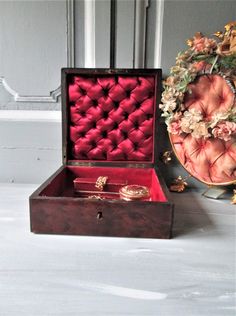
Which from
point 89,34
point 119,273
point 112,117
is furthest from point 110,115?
point 119,273

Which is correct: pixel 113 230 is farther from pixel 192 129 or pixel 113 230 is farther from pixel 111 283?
pixel 192 129

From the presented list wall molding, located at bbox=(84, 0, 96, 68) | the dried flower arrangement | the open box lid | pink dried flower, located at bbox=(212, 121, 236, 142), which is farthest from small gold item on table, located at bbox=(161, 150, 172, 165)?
wall molding, located at bbox=(84, 0, 96, 68)

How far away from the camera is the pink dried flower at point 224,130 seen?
105cm

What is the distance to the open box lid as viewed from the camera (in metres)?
1.26

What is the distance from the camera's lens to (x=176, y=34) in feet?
4.15

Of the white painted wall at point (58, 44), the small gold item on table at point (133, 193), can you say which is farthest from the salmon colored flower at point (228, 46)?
the small gold item on table at point (133, 193)

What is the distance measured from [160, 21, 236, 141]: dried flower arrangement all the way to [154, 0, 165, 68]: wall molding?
0.49 ft

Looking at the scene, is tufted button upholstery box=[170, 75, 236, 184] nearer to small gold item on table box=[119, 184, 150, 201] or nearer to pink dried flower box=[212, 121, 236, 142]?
pink dried flower box=[212, 121, 236, 142]

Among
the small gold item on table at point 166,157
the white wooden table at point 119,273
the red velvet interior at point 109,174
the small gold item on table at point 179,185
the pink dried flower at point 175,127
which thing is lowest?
the white wooden table at point 119,273

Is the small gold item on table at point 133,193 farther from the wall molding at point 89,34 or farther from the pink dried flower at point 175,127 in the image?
the wall molding at point 89,34

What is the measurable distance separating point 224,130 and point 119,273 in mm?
671

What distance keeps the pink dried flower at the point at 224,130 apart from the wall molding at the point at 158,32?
0.43m

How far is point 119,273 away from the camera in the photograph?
67 cm

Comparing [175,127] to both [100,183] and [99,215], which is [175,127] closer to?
[100,183]
